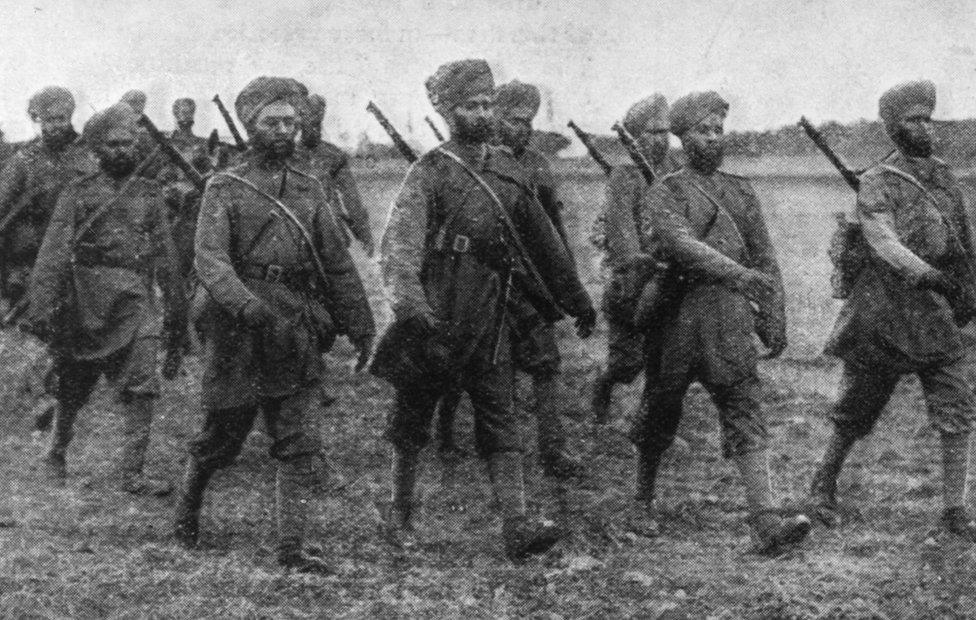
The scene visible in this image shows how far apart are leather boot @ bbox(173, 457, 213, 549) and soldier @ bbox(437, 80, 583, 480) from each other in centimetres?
191

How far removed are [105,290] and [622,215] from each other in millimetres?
3071

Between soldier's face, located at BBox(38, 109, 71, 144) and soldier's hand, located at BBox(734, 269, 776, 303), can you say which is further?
soldier's face, located at BBox(38, 109, 71, 144)

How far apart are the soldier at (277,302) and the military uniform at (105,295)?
180cm

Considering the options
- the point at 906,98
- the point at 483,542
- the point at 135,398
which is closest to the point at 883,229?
the point at 906,98

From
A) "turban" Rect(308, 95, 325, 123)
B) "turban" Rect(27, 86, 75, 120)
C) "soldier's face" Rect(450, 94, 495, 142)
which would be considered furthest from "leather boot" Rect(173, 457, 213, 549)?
"turban" Rect(308, 95, 325, 123)

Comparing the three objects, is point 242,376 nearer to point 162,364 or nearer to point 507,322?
point 507,322

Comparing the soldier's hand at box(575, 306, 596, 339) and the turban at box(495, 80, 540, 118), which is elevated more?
the turban at box(495, 80, 540, 118)

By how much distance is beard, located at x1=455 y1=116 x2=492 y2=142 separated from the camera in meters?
6.00

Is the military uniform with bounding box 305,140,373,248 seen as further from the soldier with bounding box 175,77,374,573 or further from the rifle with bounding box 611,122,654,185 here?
the soldier with bounding box 175,77,374,573

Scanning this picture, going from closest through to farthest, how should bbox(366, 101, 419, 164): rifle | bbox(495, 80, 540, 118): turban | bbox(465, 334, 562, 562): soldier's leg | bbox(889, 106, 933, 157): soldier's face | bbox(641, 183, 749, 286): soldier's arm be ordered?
bbox(465, 334, 562, 562): soldier's leg
bbox(641, 183, 749, 286): soldier's arm
bbox(889, 106, 933, 157): soldier's face
bbox(495, 80, 540, 118): turban
bbox(366, 101, 419, 164): rifle

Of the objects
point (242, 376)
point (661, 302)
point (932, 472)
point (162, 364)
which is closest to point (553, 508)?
point (661, 302)

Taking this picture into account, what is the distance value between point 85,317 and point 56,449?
31.5 inches

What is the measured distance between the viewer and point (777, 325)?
21.1 ft

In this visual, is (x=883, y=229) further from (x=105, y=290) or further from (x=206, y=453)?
(x=105, y=290)
